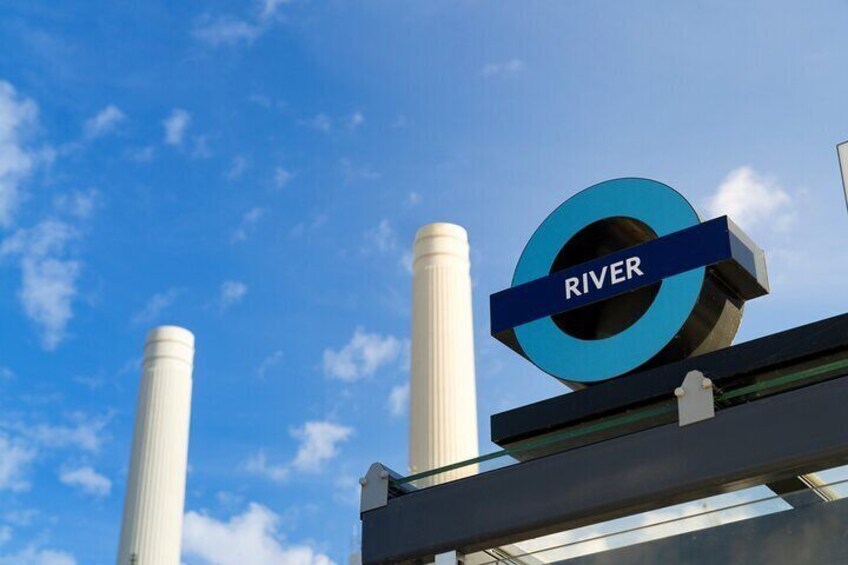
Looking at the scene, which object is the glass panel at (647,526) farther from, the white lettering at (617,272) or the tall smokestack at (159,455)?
the tall smokestack at (159,455)

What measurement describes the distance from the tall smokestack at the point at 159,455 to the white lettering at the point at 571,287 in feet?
146

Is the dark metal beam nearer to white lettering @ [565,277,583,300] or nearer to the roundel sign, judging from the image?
the roundel sign

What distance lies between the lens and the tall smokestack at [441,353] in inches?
1832

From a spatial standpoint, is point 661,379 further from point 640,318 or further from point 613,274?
point 613,274

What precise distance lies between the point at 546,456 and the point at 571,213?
14.0ft

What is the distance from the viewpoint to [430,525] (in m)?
15.3

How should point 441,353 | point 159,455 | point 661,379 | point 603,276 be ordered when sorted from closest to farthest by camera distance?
point 661,379 → point 603,276 → point 441,353 → point 159,455

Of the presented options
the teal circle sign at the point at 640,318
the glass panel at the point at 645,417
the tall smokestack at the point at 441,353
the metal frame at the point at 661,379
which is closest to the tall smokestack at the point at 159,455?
the tall smokestack at the point at 441,353

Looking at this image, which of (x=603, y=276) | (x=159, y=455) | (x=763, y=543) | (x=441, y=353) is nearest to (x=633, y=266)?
(x=603, y=276)

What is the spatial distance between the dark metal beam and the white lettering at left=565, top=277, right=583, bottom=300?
2938mm

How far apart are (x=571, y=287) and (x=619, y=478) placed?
355 centimetres

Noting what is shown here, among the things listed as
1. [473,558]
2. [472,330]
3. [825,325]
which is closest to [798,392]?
[825,325]

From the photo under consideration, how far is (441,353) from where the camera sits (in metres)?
48.3

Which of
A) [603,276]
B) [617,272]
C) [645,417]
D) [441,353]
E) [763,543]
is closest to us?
[763,543]
